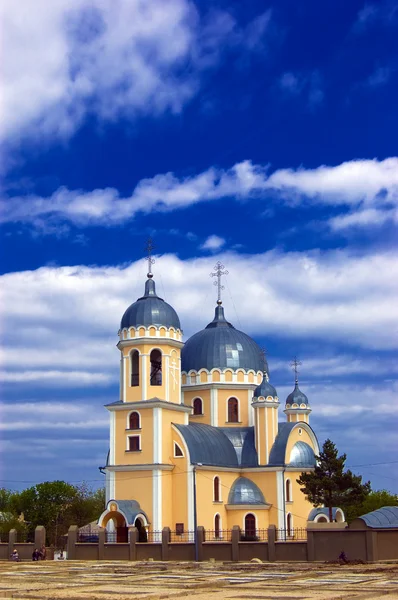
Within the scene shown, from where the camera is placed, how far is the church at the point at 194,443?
144 ft

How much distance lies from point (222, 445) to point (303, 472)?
478cm

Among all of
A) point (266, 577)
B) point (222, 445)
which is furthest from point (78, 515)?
point (266, 577)

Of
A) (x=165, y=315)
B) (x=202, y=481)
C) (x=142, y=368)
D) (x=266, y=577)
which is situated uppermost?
(x=165, y=315)

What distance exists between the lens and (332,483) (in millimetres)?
42656

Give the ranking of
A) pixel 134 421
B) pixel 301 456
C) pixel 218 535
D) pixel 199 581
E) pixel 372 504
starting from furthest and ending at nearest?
pixel 372 504
pixel 301 456
pixel 134 421
pixel 218 535
pixel 199 581

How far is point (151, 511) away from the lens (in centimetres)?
4328

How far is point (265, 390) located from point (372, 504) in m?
22.3

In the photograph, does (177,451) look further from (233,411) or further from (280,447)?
(233,411)

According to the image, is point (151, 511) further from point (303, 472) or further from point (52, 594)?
point (52, 594)

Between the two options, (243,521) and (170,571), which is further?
(243,521)

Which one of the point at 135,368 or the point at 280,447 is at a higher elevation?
the point at 135,368

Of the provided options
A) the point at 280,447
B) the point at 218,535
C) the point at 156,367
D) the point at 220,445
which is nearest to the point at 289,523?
the point at 280,447

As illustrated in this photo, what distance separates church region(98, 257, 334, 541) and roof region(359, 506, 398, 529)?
9342 mm

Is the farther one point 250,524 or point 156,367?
point 156,367
